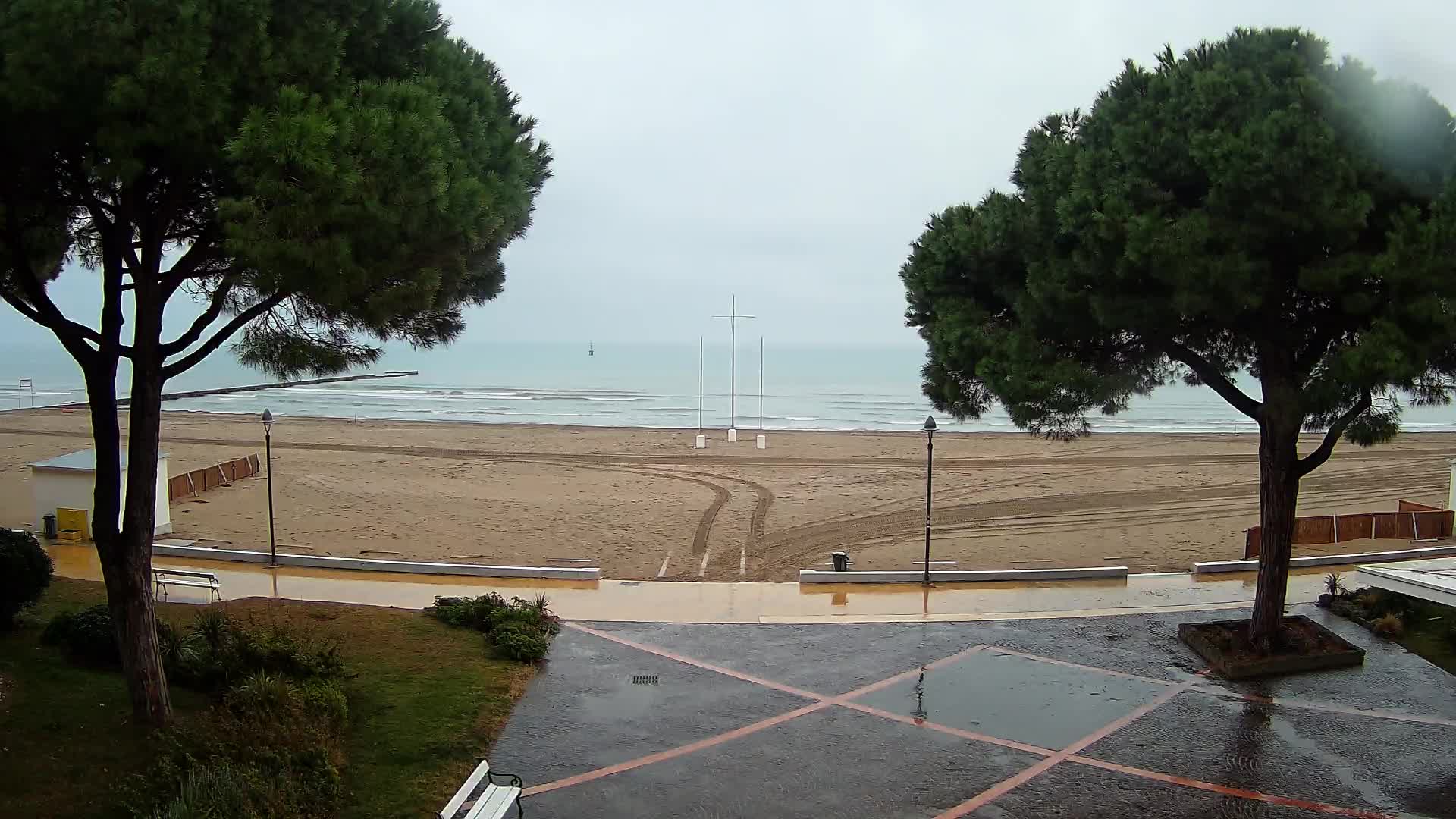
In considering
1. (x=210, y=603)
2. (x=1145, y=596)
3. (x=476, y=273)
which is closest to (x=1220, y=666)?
(x=1145, y=596)

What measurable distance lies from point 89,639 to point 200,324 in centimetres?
375

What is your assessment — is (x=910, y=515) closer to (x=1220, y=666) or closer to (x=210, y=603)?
(x=1220, y=666)

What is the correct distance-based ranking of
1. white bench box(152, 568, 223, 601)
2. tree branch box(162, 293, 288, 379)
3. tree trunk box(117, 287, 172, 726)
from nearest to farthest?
tree branch box(162, 293, 288, 379)
tree trunk box(117, 287, 172, 726)
white bench box(152, 568, 223, 601)

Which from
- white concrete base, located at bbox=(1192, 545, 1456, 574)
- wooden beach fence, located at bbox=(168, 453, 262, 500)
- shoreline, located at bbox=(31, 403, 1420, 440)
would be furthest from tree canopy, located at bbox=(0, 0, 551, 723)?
shoreline, located at bbox=(31, 403, 1420, 440)

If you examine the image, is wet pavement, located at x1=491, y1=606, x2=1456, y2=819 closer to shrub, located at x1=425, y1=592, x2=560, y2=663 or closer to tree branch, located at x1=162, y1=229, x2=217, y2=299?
shrub, located at x1=425, y1=592, x2=560, y2=663

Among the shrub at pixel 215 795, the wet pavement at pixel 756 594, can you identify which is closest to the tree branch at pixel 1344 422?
the wet pavement at pixel 756 594

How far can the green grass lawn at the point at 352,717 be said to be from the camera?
661 centimetres

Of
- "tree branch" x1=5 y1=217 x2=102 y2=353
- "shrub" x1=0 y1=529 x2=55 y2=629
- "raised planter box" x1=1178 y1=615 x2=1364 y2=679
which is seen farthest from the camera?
"raised planter box" x1=1178 y1=615 x2=1364 y2=679

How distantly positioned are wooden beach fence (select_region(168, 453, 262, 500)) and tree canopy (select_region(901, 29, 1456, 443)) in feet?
69.0

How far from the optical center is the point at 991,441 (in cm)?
4066

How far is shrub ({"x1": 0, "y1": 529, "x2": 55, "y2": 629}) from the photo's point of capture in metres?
9.02

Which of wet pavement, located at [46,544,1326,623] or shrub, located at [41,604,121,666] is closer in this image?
shrub, located at [41,604,121,666]

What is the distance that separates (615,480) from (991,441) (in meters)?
19.4

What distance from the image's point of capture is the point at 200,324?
7277mm
